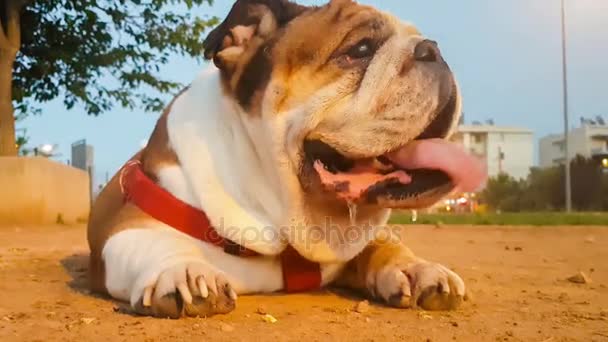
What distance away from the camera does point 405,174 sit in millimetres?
2225

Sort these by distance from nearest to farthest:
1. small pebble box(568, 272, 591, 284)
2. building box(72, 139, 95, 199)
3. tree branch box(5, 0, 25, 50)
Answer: small pebble box(568, 272, 591, 284) → tree branch box(5, 0, 25, 50) → building box(72, 139, 95, 199)

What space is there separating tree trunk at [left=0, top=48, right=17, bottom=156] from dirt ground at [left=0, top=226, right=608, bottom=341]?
5.13 metres

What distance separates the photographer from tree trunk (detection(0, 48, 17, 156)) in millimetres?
8336

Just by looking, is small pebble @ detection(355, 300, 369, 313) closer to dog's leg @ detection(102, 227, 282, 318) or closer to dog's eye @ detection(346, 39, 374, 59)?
dog's leg @ detection(102, 227, 282, 318)

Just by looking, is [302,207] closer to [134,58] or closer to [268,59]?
[268,59]

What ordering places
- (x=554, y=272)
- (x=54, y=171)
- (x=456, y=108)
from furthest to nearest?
(x=54, y=171), (x=554, y=272), (x=456, y=108)

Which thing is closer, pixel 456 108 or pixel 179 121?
pixel 456 108

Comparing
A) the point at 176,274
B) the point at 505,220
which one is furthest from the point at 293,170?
the point at 505,220

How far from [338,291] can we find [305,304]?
0.33m

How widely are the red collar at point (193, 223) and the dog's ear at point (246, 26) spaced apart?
0.46m

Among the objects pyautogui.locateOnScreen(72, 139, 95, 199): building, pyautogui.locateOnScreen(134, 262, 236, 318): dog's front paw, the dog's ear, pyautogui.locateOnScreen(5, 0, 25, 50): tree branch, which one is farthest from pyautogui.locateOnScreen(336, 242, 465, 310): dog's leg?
pyautogui.locateOnScreen(72, 139, 95, 199): building

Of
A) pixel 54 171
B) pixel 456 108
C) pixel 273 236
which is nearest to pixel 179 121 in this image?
pixel 273 236

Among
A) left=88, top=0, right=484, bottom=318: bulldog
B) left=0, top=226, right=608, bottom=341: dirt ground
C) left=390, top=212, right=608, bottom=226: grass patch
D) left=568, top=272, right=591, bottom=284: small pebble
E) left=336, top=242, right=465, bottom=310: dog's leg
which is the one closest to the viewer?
left=0, top=226, right=608, bottom=341: dirt ground

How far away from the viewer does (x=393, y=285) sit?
234cm
